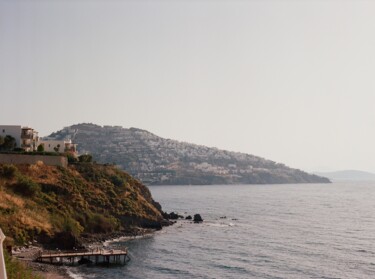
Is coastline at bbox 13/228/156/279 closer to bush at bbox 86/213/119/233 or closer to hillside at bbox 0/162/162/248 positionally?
hillside at bbox 0/162/162/248

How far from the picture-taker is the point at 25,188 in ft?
277

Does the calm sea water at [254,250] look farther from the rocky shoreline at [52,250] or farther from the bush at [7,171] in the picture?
the bush at [7,171]

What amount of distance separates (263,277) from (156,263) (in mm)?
16819

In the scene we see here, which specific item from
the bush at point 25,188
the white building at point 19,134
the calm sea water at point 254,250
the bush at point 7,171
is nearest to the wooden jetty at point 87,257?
the calm sea water at point 254,250

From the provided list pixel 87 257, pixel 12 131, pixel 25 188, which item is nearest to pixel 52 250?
pixel 87 257

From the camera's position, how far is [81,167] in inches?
4139

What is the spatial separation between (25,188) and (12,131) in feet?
98.7

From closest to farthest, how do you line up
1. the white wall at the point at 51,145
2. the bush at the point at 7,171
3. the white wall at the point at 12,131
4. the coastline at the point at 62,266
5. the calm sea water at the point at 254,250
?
the coastline at the point at 62,266
the calm sea water at the point at 254,250
the bush at the point at 7,171
the white wall at the point at 12,131
the white wall at the point at 51,145

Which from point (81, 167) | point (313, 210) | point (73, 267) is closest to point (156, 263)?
point (73, 267)

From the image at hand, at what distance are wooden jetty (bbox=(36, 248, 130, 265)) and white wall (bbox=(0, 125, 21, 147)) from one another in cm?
5011

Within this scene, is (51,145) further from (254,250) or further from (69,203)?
(254,250)

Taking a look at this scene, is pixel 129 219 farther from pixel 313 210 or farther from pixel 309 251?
pixel 313 210

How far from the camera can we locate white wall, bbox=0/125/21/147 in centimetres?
10912

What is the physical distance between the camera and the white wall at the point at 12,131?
358 ft
